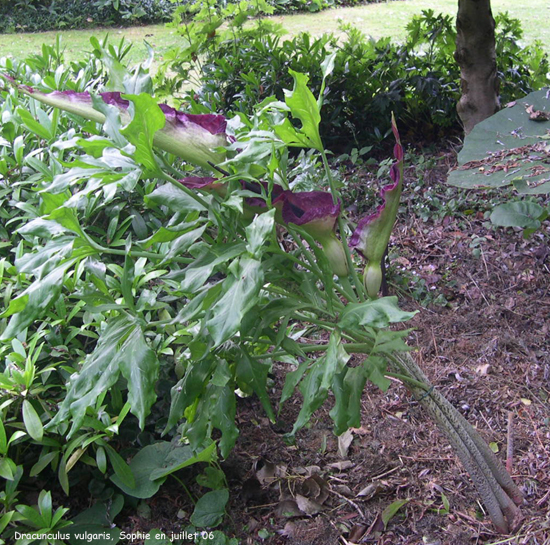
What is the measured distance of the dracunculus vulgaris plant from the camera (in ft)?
3.48

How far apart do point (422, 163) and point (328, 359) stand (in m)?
2.53

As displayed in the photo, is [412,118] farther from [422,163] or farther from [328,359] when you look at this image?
[328,359]

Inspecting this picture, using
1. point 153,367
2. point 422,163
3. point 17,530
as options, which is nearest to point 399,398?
point 153,367

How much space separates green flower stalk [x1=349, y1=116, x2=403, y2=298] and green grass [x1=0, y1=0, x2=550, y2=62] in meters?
6.59

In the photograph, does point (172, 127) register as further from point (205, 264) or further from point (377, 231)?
point (377, 231)

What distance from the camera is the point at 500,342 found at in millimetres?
2289

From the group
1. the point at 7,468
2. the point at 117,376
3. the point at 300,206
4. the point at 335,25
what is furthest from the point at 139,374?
the point at 335,25

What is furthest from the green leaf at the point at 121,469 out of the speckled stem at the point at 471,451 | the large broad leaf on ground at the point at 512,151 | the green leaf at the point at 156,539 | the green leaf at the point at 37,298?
the large broad leaf on ground at the point at 512,151

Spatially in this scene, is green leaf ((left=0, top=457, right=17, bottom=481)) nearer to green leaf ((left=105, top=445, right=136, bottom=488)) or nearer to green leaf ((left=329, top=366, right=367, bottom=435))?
green leaf ((left=105, top=445, right=136, bottom=488))

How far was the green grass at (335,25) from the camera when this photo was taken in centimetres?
779

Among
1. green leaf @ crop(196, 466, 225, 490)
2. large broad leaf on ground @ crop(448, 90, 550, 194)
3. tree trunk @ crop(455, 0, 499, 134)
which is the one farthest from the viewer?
tree trunk @ crop(455, 0, 499, 134)

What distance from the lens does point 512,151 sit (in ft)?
6.89

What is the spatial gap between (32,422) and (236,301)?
91 cm

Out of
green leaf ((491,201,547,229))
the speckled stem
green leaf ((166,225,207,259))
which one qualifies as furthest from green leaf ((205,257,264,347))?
green leaf ((491,201,547,229))
